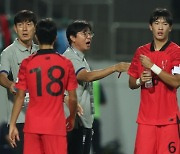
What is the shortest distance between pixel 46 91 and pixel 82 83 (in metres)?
1.00

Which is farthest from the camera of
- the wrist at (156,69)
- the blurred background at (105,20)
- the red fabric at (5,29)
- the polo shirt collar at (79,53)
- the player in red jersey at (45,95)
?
the blurred background at (105,20)

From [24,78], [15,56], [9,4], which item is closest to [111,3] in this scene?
[9,4]

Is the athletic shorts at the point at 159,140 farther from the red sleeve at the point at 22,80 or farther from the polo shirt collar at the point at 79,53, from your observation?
the red sleeve at the point at 22,80

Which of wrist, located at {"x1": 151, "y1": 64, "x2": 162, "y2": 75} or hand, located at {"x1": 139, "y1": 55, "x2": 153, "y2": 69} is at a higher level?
hand, located at {"x1": 139, "y1": 55, "x2": 153, "y2": 69}

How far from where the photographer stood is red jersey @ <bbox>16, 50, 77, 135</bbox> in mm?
6035

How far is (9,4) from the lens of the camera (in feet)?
44.2

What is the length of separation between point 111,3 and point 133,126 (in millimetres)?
5300

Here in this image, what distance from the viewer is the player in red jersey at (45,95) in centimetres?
604

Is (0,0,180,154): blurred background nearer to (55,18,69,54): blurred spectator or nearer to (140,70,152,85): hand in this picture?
(55,18,69,54): blurred spectator

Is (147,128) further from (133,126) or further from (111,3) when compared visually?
(111,3)

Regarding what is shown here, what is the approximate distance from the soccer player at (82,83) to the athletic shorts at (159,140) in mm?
709

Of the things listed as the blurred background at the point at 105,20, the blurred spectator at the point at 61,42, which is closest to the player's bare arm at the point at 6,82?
the blurred spectator at the point at 61,42

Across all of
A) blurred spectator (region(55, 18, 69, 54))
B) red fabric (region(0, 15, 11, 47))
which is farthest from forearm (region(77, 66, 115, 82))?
red fabric (region(0, 15, 11, 47))

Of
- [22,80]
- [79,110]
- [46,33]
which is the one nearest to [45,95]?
[22,80]
